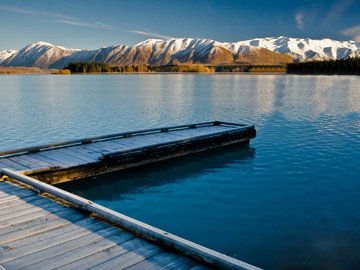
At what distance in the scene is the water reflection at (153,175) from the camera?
47.3ft

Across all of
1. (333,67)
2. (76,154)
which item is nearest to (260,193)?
(76,154)

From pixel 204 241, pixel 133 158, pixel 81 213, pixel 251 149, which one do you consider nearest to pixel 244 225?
pixel 204 241

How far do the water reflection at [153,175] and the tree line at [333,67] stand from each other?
148563 mm

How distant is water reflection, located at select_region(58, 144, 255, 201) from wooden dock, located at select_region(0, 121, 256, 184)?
1.22 feet

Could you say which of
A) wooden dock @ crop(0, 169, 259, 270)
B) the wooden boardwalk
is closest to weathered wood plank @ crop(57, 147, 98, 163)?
wooden dock @ crop(0, 169, 259, 270)

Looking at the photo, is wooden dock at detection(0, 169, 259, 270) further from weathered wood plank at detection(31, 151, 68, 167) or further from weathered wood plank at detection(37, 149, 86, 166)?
weathered wood plank at detection(37, 149, 86, 166)

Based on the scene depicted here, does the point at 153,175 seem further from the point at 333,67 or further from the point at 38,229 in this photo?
the point at 333,67

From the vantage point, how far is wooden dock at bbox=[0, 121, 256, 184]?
14492mm

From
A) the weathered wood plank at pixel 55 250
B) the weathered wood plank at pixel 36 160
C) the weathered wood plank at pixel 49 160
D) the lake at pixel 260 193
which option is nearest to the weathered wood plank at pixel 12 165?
the weathered wood plank at pixel 36 160

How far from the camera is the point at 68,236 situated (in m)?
7.53

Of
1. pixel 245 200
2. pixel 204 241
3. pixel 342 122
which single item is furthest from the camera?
pixel 342 122

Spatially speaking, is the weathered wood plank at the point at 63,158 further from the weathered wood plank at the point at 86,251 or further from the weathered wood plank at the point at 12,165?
the weathered wood plank at the point at 86,251

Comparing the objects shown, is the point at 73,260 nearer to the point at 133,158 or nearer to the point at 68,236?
the point at 68,236

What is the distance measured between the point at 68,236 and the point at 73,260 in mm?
1109
